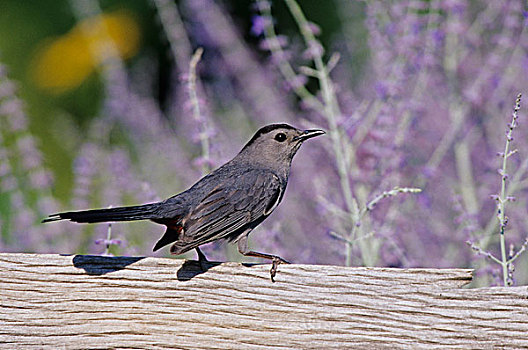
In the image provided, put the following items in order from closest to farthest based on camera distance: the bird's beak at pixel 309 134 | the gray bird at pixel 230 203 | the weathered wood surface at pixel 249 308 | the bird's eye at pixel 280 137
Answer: the weathered wood surface at pixel 249 308 < the gray bird at pixel 230 203 < the bird's beak at pixel 309 134 < the bird's eye at pixel 280 137

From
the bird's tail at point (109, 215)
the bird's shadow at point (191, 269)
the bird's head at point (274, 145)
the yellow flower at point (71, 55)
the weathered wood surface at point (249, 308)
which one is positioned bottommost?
the weathered wood surface at point (249, 308)

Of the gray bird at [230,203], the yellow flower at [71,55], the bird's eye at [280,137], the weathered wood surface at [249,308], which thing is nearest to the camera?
the weathered wood surface at [249,308]

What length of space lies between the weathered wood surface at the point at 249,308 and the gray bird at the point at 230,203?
3.8 inches

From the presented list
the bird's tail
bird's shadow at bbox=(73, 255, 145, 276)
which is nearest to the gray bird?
the bird's tail

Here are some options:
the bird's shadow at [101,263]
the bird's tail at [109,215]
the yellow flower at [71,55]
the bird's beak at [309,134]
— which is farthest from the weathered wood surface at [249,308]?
the yellow flower at [71,55]

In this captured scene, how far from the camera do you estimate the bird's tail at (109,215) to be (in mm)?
1844

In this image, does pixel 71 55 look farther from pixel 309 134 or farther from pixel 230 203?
pixel 230 203

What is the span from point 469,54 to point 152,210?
88.8 inches

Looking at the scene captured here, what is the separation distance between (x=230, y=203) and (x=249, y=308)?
482mm

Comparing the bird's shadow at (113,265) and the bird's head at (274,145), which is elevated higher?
the bird's head at (274,145)

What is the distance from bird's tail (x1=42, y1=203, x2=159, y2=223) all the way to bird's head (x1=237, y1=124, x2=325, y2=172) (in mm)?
550

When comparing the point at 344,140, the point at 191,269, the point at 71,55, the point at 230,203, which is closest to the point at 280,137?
the point at 344,140

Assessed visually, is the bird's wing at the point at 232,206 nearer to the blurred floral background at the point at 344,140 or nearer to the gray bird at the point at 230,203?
the gray bird at the point at 230,203

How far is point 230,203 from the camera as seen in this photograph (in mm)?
2271
